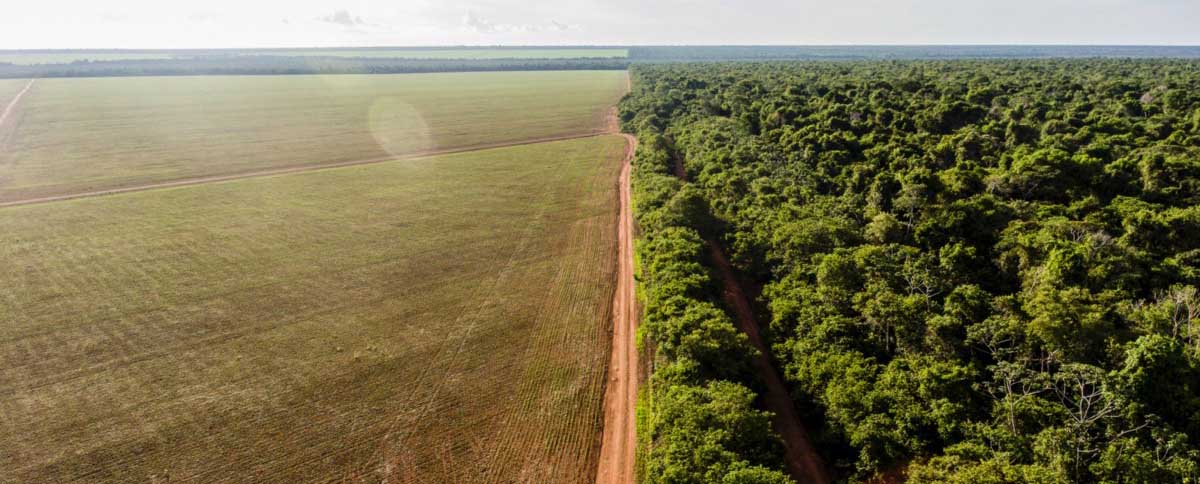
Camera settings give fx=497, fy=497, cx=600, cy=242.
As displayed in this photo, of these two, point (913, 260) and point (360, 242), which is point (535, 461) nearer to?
point (913, 260)

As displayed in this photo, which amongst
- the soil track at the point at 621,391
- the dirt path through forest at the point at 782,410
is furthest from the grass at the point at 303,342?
the dirt path through forest at the point at 782,410

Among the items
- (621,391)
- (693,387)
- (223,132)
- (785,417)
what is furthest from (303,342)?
(223,132)

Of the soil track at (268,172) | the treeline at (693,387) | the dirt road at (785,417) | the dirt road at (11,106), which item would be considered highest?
the dirt road at (11,106)

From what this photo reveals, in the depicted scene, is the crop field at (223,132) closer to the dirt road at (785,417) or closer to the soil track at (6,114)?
the soil track at (6,114)

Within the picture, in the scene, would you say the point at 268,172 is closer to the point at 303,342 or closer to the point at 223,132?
the point at 223,132

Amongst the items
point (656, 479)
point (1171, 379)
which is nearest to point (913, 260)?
point (1171, 379)

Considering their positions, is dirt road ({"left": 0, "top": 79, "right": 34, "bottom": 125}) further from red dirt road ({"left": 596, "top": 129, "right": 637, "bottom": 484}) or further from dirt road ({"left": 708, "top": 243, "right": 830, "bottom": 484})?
dirt road ({"left": 708, "top": 243, "right": 830, "bottom": 484})
